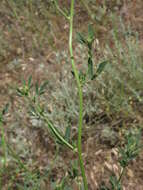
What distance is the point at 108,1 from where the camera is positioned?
292cm

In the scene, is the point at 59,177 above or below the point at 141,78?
below

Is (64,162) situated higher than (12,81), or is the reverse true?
(12,81)

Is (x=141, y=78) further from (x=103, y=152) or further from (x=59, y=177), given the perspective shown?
(x=59, y=177)

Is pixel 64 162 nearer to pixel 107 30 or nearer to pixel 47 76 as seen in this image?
pixel 47 76

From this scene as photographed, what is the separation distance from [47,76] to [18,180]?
0.89 meters


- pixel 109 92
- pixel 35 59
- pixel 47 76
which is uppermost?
pixel 35 59

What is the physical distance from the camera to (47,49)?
2.88 meters

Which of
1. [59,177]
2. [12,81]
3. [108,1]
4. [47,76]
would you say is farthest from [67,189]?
[108,1]

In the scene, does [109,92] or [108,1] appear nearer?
[109,92]

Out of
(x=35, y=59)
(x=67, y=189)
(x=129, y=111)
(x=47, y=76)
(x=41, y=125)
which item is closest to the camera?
(x=67, y=189)

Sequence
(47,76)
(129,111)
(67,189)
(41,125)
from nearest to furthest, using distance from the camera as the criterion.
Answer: (67,189) < (129,111) < (41,125) < (47,76)

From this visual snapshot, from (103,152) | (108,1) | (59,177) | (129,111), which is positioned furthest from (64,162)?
(108,1)

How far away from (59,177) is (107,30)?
1332 mm

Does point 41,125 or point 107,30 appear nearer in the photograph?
point 41,125
